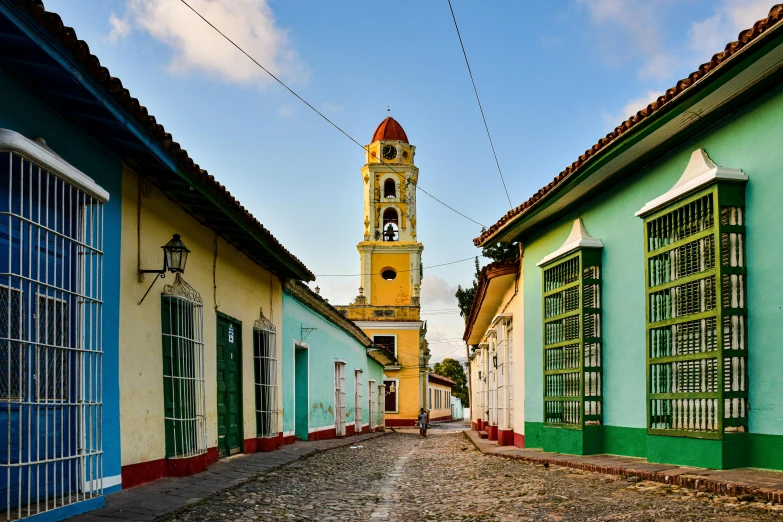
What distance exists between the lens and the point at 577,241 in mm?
10734

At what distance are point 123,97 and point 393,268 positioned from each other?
121 feet

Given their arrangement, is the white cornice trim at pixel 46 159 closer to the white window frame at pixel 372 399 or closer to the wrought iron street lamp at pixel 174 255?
the wrought iron street lamp at pixel 174 255

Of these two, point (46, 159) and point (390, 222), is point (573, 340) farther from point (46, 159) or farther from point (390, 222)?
point (390, 222)

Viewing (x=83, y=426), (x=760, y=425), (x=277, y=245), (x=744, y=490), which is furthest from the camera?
(x=277, y=245)

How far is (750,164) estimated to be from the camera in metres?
7.02

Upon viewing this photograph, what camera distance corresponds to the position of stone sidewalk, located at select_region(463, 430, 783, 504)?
5750 millimetres

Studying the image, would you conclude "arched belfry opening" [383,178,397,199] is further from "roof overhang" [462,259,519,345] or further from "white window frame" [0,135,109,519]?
"white window frame" [0,135,109,519]

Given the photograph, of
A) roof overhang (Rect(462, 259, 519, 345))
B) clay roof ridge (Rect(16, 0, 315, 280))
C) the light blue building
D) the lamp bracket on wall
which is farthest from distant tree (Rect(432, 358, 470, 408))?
clay roof ridge (Rect(16, 0, 315, 280))

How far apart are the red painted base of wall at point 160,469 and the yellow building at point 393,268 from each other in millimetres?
32147

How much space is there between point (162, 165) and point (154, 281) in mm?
1152

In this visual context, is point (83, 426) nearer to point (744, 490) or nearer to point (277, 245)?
point (744, 490)

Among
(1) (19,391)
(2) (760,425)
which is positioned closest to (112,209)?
(1) (19,391)

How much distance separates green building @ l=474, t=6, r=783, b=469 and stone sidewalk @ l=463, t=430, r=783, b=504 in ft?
0.62

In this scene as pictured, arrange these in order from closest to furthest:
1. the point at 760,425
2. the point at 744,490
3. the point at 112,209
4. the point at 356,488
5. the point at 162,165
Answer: the point at 744,490 → the point at 760,425 → the point at 112,209 → the point at 162,165 → the point at 356,488
